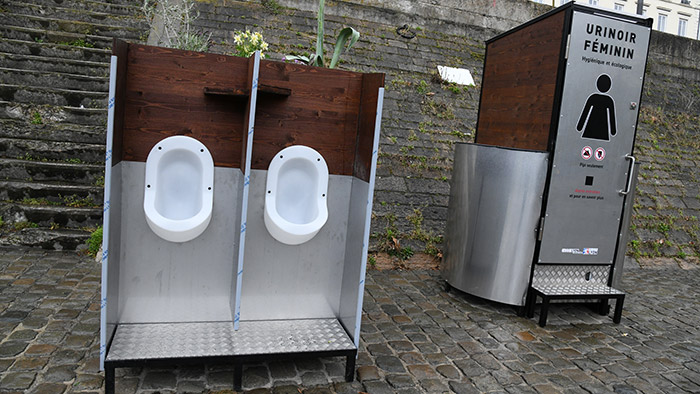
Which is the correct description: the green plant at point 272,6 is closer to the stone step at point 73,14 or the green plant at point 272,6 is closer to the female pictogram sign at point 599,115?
the stone step at point 73,14

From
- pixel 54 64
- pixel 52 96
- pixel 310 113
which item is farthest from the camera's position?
pixel 54 64

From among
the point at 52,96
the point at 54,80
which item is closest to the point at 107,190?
the point at 52,96

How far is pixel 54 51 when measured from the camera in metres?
7.01

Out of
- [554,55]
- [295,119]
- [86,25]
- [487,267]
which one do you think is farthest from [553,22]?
[86,25]

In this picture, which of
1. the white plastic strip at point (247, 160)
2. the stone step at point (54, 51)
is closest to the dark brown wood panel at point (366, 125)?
the white plastic strip at point (247, 160)

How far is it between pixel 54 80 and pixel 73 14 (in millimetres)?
1992

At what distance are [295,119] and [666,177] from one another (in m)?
7.12

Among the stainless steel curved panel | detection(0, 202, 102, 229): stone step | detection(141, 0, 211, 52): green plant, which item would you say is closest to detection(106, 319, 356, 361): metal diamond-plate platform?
the stainless steel curved panel

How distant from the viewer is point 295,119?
11.1 feet

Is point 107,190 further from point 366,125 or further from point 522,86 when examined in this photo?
point 522,86

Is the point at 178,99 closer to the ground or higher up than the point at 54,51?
closer to the ground

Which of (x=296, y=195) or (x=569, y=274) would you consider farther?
(x=569, y=274)

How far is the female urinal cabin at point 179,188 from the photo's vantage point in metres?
3.13

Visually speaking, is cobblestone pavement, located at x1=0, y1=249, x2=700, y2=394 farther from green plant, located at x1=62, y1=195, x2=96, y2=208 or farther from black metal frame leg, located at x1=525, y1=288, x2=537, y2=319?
green plant, located at x1=62, y1=195, x2=96, y2=208
